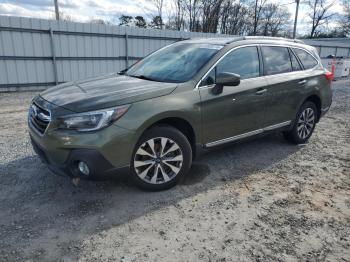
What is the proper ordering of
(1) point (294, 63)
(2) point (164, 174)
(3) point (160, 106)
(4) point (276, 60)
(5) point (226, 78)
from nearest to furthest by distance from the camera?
(3) point (160, 106)
(2) point (164, 174)
(5) point (226, 78)
(4) point (276, 60)
(1) point (294, 63)

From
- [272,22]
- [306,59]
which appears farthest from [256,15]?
[306,59]

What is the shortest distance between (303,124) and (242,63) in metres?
1.92

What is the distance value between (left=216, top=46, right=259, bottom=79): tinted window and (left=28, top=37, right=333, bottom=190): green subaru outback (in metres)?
0.01

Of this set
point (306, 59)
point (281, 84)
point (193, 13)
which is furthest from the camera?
point (193, 13)

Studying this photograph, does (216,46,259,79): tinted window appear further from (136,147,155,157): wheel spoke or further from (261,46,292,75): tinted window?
(136,147,155,157): wheel spoke

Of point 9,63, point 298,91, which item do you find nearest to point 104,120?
point 298,91

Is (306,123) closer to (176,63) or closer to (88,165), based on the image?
(176,63)

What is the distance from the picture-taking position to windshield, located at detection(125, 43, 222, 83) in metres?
3.73

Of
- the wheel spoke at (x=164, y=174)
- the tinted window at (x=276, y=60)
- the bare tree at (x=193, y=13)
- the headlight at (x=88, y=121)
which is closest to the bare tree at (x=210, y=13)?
the bare tree at (x=193, y=13)

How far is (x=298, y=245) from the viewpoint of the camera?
2639 mm

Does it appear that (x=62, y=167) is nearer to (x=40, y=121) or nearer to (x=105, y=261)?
(x=40, y=121)

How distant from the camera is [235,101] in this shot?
3.89m

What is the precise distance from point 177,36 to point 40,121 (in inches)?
470

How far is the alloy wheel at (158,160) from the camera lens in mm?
3252
